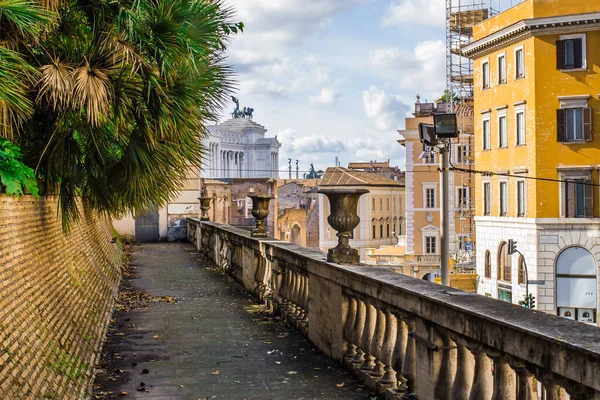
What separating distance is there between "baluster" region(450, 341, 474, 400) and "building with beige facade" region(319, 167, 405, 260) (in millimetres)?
72244

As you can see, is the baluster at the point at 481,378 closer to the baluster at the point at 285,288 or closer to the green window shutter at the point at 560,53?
the baluster at the point at 285,288

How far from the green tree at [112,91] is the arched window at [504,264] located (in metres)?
34.6

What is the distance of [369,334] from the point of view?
653 cm

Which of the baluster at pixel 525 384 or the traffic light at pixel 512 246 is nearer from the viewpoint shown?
the baluster at pixel 525 384

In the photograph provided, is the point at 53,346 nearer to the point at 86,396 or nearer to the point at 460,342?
the point at 86,396

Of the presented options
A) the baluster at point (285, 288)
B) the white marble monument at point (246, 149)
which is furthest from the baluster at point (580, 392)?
the white marble monument at point (246, 149)

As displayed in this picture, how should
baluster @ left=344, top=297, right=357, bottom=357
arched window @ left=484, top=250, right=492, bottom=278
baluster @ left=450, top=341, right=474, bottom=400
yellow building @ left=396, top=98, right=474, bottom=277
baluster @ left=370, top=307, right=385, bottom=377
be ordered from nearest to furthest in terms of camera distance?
baluster @ left=450, top=341, right=474, bottom=400 → baluster @ left=370, top=307, right=385, bottom=377 → baluster @ left=344, top=297, right=357, bottom=357 → arched window @ left=484, top=250, right=492, bottom=278 → yellow building @ left=396, top=98, right=474, bottom=277

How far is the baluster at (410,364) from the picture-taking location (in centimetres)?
552

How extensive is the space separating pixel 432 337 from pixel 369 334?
1527mm

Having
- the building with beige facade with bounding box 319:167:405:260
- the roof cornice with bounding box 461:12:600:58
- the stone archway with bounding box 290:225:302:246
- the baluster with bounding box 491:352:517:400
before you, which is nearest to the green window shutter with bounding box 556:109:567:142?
the roof cornice with bounding box 461:12:600:58

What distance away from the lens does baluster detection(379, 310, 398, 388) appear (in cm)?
605

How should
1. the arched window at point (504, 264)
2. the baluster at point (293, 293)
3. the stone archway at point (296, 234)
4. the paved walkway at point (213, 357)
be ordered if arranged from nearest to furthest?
the paved walkway at point (213, 357)
the baluster at point (293, 293)
the arched window at point (504, 264)
the stone archway at point (296, 234)

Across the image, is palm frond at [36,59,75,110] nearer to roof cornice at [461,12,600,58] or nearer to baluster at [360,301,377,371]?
baluster at [360,301,377,371]

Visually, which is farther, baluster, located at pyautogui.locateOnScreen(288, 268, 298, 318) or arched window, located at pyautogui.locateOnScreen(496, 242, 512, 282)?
arched window, located at pyautogui.locateOnScreen(496, 242, 512, 282)
